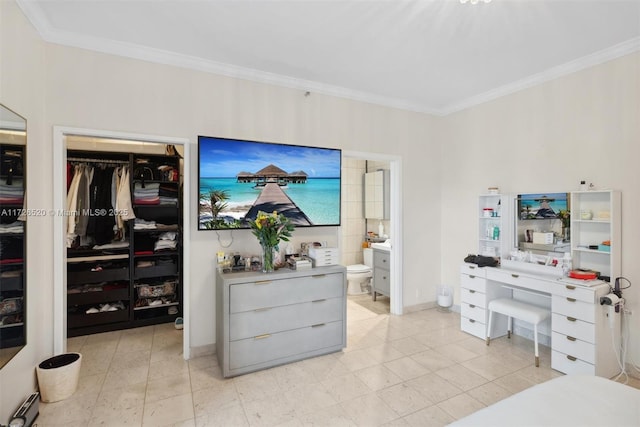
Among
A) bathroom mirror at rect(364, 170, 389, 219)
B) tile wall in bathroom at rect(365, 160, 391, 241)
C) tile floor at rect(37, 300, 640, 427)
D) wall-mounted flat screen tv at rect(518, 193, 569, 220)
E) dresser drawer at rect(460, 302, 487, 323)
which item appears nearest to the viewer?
tile floor at rect(37, 300, 640, 427)

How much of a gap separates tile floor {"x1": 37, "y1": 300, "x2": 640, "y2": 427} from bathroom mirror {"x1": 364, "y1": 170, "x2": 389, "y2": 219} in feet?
7.45

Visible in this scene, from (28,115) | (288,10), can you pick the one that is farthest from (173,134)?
(288,10)

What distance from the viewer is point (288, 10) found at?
2.19m

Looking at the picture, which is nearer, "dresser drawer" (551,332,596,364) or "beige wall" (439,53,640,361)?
"dresser drawer" (551,332,596,364)

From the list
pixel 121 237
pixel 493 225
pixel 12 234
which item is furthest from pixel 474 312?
pixel 121 237

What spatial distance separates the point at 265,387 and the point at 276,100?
279cm

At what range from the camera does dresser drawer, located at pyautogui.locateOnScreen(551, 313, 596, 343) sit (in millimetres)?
2461

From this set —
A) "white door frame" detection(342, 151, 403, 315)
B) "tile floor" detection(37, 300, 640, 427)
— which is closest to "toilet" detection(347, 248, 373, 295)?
"white door frame" detection(342, 151, 403, 315)

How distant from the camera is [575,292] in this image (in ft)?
8.41

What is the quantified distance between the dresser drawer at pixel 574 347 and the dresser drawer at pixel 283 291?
195cm

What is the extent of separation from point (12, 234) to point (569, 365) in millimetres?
4319

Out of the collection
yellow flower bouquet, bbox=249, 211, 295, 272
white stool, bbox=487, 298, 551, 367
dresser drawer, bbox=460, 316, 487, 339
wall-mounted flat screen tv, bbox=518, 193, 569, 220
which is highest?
wall-mounted flat screen tv, bbox=518, 193, 569, 220

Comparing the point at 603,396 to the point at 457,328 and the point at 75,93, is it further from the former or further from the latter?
the point at 75,93

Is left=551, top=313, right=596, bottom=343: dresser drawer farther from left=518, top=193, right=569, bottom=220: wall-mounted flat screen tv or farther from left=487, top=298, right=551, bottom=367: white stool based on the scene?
left=518, top=193, right=569, bottom=220: wall-mounted flat screen tv
